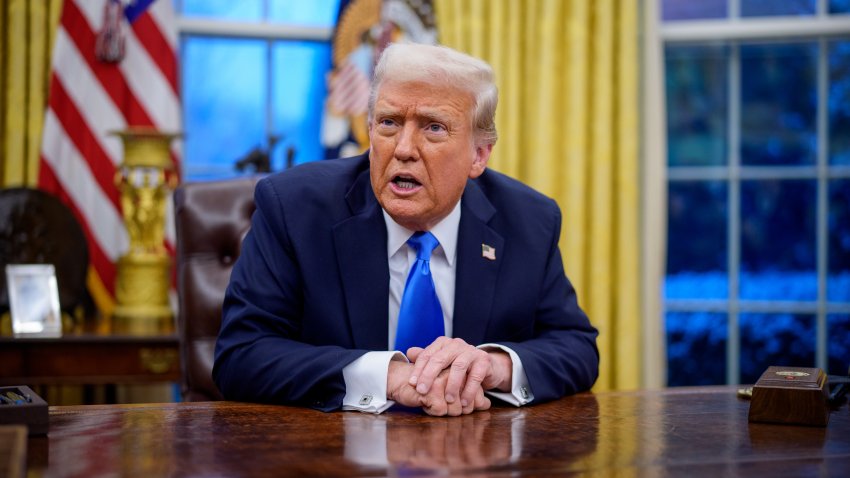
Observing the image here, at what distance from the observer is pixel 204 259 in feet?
7.64

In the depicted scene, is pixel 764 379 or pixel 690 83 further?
pixel 690 83

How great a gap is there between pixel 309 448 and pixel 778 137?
3.30 metres

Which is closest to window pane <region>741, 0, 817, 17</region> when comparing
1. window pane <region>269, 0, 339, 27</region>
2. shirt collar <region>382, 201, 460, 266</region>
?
window pane <region>269, 0, 339, 27</region>

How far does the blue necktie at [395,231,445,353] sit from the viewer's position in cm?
187

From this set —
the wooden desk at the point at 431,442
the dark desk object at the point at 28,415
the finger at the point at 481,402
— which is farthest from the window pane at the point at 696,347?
the dark desk object at the point at 28,415

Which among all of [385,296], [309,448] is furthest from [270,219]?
[309,448]

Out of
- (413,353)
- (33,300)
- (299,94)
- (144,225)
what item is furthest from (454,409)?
(299,94)

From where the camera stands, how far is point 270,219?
76.4 inches

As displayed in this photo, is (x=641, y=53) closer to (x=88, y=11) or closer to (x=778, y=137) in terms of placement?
(x=778, y=137)

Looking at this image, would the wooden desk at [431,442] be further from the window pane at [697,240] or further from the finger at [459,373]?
the window pane at [697,240]

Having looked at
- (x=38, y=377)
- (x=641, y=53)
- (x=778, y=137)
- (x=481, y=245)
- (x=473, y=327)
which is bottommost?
(x=38, y=377)

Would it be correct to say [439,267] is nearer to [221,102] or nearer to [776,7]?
[221,102]

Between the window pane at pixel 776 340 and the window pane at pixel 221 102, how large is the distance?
225 cm

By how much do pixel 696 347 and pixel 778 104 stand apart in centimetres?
110
